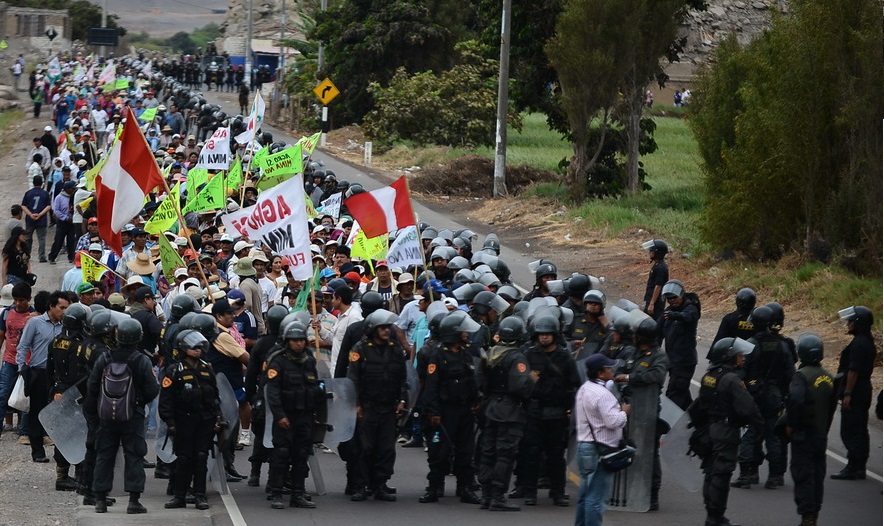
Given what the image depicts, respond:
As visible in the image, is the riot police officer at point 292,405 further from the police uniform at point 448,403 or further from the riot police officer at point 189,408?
the police uniform at point 448,403

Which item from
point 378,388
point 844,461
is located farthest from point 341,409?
point 844,461

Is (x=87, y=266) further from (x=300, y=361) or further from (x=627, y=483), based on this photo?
(x=627, y=483)

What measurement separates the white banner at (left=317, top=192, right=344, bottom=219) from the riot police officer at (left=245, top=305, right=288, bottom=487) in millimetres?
9103

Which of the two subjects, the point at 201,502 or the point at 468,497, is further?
the point at 468,497

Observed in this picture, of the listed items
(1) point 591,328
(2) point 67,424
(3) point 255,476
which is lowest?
(3) point 255,476

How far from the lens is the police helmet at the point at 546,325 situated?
36.2 feet

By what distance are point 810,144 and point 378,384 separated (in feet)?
41.9

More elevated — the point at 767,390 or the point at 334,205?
the point at 334,205

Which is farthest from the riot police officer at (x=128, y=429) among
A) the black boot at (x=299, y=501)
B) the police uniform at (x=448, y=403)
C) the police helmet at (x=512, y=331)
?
the police helmet at (x=512, y=331)

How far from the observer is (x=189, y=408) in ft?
35.4

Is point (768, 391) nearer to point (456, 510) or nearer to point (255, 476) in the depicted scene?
point (456, 510)

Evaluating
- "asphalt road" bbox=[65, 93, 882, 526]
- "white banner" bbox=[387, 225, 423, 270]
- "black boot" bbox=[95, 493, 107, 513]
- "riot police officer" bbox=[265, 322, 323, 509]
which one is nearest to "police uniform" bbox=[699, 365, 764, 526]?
"asphalt road" bbox=[65, 93, 882, 526]

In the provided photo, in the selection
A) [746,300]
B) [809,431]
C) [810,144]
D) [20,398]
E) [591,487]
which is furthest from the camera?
[810,144]

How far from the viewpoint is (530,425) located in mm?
11281
